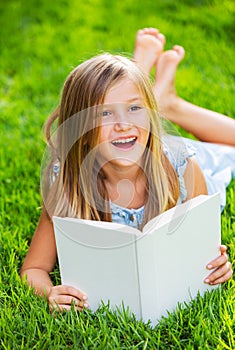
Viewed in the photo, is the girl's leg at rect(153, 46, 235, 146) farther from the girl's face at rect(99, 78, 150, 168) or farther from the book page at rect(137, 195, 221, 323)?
the book page at rect(137, 195, 221, 323)

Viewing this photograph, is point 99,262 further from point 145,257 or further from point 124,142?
point 124,142

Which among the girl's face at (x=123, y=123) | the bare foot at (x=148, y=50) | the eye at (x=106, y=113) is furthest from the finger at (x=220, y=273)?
the bare foot at (x=148, y=50)

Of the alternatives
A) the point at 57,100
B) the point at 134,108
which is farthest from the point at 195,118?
the point at 134,108

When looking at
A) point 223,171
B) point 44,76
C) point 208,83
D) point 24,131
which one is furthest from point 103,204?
point 44,76

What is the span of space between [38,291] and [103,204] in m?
0.27

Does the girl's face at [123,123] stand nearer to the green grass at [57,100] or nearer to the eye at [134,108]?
the eye at [134,108]

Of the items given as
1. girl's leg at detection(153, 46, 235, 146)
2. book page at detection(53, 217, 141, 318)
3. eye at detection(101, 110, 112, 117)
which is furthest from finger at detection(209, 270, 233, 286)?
girl's leg at detection(153, 46, 235, 146)

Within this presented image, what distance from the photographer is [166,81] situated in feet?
7.48

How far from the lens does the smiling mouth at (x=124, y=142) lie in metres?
1.58

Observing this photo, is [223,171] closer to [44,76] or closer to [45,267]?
[45,267]

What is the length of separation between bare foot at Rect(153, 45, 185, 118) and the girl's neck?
1.75 feet

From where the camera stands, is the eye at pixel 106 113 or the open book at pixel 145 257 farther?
the eye at pixel 106 113

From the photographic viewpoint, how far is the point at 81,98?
1618 mm

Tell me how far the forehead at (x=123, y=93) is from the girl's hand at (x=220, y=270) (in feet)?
1.34
